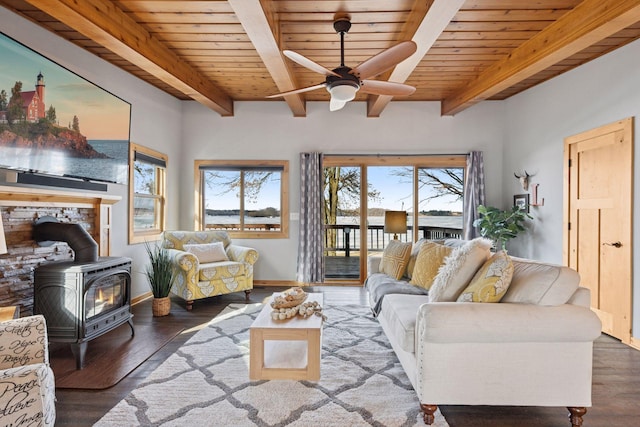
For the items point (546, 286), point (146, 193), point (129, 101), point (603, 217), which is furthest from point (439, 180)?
point (129, 101)

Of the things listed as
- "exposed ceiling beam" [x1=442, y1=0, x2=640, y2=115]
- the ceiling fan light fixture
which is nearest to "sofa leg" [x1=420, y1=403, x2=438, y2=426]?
the ceiling fan light fixture

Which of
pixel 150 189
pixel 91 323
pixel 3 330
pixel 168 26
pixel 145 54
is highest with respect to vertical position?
pixel 168 26

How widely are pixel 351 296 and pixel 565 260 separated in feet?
8.55

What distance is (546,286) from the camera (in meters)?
1.91

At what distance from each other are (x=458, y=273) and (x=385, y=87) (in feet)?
6.05

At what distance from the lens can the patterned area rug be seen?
1.94 meters

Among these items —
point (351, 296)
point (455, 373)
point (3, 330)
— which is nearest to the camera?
point (3, 330)

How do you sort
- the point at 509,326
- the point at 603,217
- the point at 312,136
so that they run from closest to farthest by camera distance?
the point at 509,326, the point at 603,217, the point at 312,136

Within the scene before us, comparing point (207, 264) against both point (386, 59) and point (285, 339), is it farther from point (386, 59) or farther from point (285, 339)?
point (386, 59)

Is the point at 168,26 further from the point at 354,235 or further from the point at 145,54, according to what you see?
the point at 354,235

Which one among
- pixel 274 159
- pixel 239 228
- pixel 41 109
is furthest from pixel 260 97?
pixel 41 109

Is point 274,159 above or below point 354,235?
above

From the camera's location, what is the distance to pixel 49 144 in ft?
9.32

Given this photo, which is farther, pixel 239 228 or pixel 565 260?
pixel 239 228
